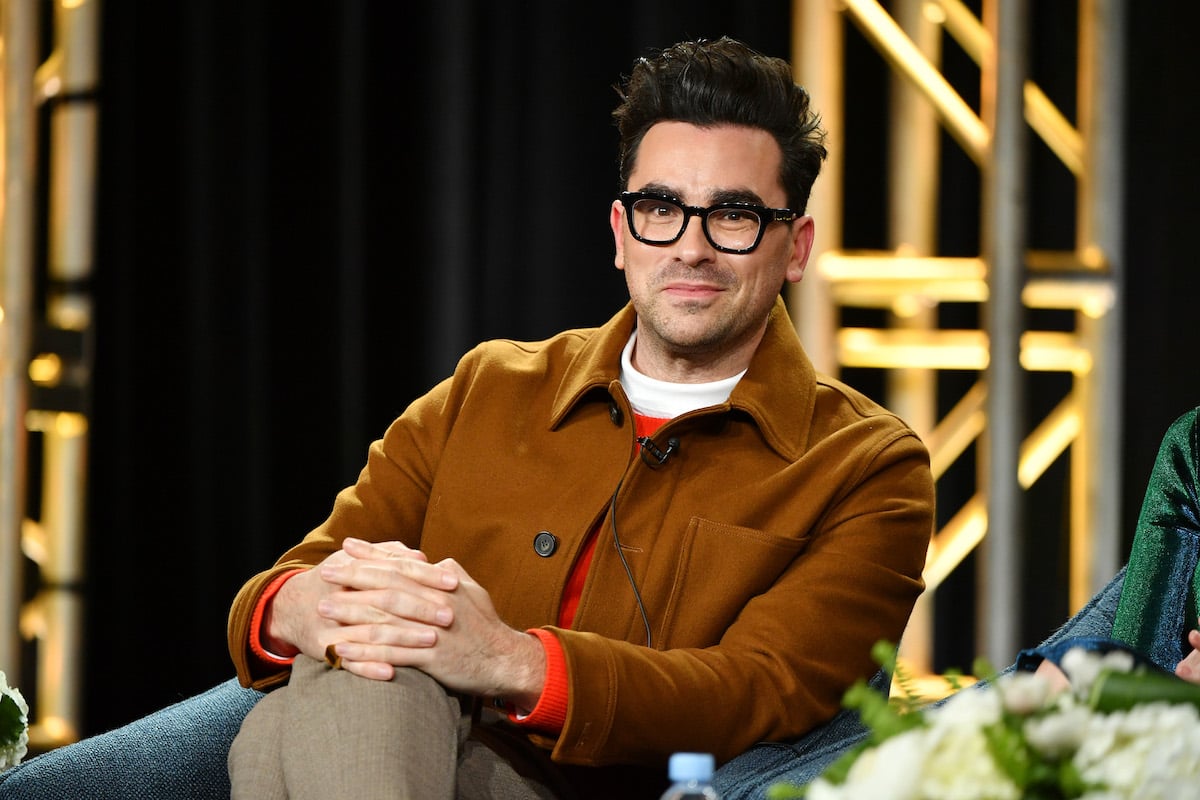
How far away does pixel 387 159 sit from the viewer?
3.44 m

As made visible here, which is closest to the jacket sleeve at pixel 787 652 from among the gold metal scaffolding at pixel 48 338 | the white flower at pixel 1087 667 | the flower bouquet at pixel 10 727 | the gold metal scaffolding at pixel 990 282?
the flower bouquet at pixel 10 727

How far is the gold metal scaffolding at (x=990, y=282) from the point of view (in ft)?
10.2

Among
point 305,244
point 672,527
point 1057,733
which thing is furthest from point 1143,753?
point 305,244

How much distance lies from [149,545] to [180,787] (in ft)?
6.26

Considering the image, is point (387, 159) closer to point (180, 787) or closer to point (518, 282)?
point (518, 282)

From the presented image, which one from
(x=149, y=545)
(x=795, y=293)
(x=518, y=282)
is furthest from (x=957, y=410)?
(x=149, y=545)

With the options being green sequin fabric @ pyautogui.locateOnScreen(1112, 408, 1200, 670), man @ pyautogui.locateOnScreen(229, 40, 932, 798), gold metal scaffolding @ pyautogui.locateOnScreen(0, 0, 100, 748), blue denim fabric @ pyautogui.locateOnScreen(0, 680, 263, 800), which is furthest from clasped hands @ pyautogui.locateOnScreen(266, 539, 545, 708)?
gold metal scaffolding @ pyautogui.locateOnScreen(0, 0, 100, 748)

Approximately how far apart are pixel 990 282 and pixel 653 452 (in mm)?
1467

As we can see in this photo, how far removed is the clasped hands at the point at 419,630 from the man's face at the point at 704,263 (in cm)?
49

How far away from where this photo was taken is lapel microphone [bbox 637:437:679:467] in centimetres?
189

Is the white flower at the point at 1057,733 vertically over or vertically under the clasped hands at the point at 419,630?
over

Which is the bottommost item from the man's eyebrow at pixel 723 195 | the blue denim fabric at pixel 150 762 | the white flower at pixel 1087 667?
the blue denim fabric at pixel 150 762

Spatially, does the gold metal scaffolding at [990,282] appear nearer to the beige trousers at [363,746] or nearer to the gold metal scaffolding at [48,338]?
the gold metal scaffolding at [48,338]

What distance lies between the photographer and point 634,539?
1.88 m
